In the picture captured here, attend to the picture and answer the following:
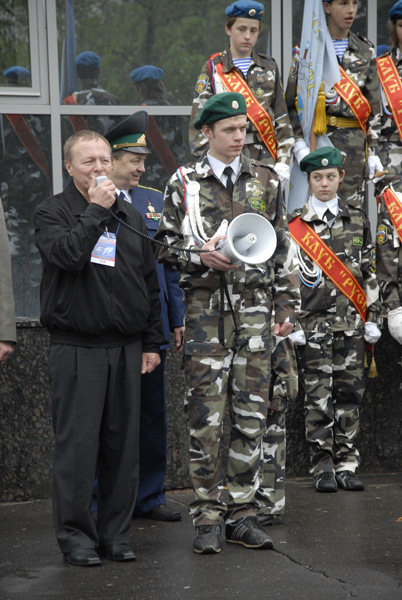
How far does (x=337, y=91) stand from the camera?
23.4 feet

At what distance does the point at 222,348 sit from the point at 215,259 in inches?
19.2

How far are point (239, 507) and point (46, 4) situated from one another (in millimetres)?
4424

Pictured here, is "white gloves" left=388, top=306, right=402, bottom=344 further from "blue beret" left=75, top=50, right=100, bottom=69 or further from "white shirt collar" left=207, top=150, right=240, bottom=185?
"blue beret" left=75, top=50, right=100, bottom=69

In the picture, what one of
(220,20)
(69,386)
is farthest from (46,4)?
(69,386)

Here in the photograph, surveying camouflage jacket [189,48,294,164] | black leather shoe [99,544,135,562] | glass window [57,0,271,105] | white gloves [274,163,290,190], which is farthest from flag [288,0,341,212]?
black leather shoe [99,544,135,562]

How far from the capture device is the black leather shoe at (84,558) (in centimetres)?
500

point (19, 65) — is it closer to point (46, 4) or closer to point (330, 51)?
point (46, 4)

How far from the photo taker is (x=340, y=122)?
23.7 ft

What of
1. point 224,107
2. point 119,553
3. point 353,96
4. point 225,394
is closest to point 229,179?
point 224,107

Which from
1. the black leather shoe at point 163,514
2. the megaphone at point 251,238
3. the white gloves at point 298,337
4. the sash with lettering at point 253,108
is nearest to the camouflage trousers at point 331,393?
the white gloves at point 298,337

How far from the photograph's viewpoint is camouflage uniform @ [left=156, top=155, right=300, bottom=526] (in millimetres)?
5309

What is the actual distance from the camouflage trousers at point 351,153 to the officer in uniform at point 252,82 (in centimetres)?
34

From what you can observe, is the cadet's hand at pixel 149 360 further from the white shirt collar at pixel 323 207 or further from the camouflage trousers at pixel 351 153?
the camouflage trousers at pixel 351 153

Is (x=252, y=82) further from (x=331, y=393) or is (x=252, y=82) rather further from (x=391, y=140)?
(x=331, y=393)
